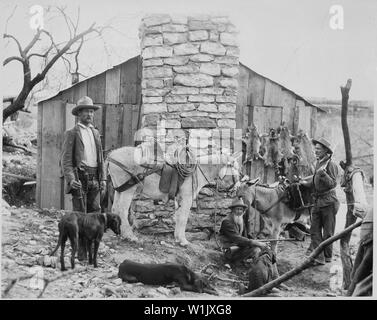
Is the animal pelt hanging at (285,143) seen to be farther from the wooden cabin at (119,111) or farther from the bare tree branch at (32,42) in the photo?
the bare tree branch at (32,42)

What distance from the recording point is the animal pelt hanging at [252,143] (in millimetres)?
5992

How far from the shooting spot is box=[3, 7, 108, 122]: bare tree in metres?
5.80

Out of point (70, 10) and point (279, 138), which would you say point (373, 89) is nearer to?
point (279, 138)

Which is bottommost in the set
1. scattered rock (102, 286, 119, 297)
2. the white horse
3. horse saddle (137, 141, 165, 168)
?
scattered rock (102, 286, 119, 297)

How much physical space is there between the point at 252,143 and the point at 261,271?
128cm

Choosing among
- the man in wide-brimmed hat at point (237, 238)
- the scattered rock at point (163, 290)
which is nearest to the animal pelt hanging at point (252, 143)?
the man in wide-brimmed hat at point (237, 238)

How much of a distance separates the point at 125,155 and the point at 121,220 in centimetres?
65

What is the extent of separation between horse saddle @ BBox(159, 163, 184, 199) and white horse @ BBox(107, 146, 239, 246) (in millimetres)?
42

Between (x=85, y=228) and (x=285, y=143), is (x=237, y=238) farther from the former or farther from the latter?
(x=85, y=228)

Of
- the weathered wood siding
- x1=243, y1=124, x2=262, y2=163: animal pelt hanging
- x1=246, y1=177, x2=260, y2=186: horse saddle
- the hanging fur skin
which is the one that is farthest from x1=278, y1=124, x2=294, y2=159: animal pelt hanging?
the weathered wood siding

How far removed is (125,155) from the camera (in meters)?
5.90

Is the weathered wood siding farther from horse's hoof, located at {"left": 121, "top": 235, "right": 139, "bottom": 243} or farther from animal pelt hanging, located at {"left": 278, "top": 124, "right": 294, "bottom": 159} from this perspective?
animal pelt hanging, located at {"left": 278, "top": 124, "right": 294, "bottom": 159}

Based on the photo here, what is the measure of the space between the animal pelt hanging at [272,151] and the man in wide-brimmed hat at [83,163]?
1.66m
